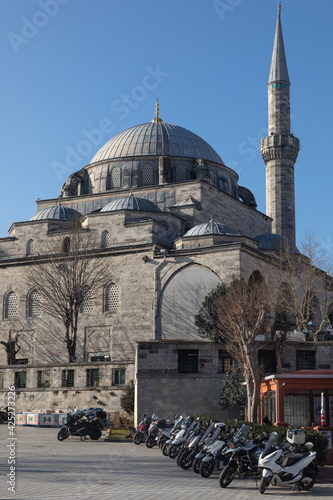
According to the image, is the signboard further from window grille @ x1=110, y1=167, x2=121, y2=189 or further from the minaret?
the minaret

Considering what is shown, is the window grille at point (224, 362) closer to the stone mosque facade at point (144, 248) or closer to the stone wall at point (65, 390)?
the stone mosque facade at point (144, 248)

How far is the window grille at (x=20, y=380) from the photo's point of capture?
2907 centimetres

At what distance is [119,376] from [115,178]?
16.7 meters

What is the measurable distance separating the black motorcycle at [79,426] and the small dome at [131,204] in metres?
15.6

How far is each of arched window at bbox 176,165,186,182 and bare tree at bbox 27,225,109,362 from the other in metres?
7.77

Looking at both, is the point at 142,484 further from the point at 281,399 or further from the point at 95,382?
the point at 95,382

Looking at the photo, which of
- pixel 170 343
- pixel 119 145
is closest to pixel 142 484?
pixel 170 343

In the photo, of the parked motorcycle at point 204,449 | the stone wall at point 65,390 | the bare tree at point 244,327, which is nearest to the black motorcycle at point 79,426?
the bare tree at point 244,327

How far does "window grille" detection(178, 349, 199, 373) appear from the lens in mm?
24797

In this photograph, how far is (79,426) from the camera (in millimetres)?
20406

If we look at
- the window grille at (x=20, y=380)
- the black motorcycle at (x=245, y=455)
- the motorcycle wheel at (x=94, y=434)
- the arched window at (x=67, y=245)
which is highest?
the arched window at (x=67, y=245)

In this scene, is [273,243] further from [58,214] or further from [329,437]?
[329,437]

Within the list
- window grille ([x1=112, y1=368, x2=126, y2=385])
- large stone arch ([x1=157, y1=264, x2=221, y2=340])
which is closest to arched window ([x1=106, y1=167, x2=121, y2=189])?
large stone arch ([x1=157, y1=264, x2=221, y2=340])

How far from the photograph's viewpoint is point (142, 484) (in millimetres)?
11586
